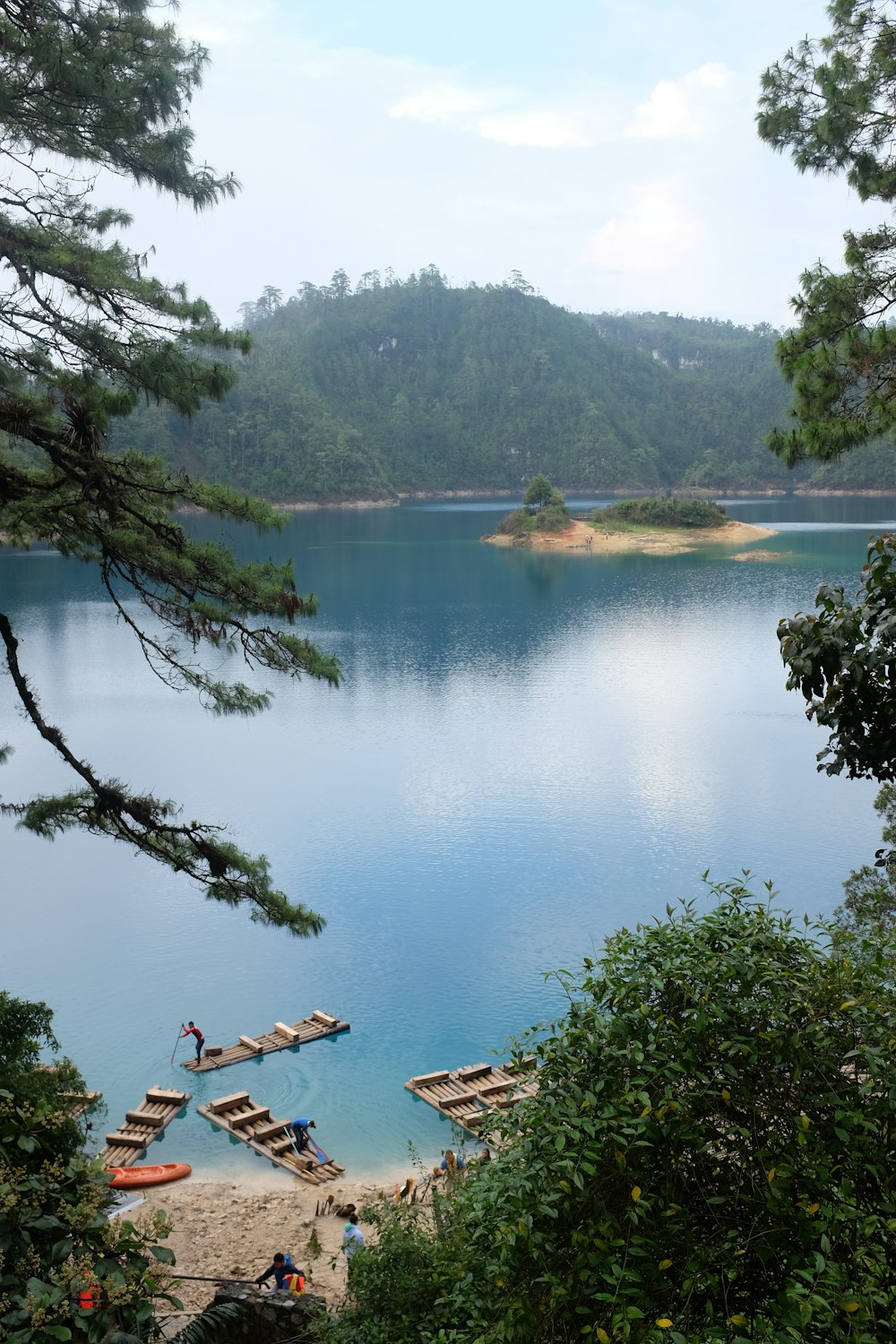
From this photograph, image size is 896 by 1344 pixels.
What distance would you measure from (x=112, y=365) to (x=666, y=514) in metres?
51.3

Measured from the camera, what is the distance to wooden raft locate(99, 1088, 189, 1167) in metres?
9.73

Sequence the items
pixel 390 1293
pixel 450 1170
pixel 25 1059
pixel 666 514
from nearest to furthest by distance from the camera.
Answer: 1. pixel 390 1293
2. pixel 25 1059
3. pixel 450 1170
4. pixel 666 514

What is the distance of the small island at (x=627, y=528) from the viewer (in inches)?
2098

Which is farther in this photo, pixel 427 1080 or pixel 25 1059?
pixel 427 1080

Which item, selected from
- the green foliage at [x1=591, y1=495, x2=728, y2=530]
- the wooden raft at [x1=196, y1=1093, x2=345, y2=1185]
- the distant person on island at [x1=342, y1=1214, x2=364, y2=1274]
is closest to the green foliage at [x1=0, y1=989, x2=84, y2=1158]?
the distant person on island at [x1=342, y1=1214, x2=364, y2=1274]

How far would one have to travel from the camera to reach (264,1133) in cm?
988

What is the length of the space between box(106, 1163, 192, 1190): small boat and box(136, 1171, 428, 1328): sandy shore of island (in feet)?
0.32

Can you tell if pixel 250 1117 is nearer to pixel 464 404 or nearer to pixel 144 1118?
pixel 144 1118

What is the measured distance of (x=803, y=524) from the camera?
205ft

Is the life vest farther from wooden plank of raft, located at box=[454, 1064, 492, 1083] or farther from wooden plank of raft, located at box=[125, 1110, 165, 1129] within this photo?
wooden plank of raft, located at box=[454, 1064, 492, 1083]

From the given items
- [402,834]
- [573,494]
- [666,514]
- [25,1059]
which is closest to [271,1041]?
[25,1059]

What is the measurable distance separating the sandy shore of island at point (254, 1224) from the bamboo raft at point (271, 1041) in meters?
1.99

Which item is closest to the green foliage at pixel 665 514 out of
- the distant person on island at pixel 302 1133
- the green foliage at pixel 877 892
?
the green foliage at pixel 877 892

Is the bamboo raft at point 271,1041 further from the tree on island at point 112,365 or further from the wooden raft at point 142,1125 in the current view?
the tree on island at point 112,365
